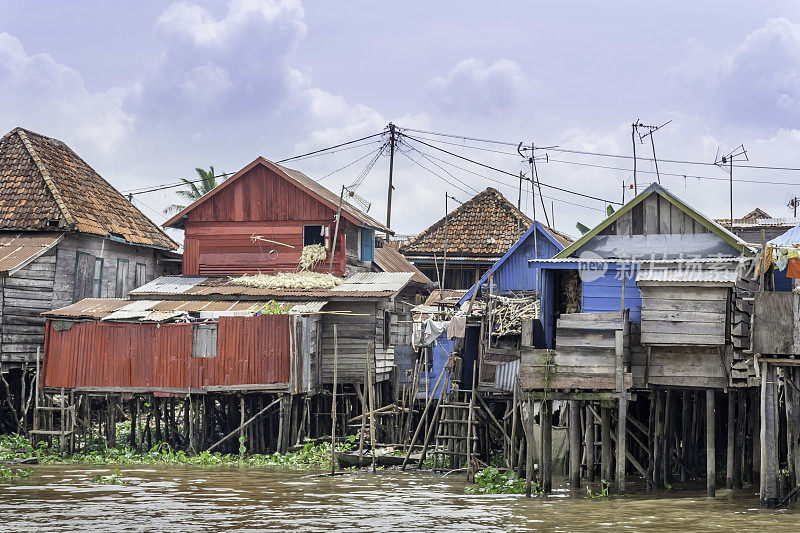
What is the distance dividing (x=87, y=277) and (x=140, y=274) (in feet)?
11.7

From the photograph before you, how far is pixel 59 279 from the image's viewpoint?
32.4 m

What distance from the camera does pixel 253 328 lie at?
96.3 ft

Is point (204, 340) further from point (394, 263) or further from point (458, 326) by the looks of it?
point (394, 263)

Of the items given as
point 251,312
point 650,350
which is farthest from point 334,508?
point 251,312

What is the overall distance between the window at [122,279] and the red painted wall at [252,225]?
6.99 ft

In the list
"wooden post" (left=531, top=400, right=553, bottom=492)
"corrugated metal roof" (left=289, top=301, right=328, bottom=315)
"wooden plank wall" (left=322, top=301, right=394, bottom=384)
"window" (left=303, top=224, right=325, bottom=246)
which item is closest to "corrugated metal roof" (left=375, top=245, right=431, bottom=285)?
"window" (left=303, top=224, right=325, bottom=246)

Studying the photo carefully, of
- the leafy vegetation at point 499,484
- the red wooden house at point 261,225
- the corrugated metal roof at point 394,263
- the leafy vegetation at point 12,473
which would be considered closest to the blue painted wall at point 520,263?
the red wooden house at point 261,225

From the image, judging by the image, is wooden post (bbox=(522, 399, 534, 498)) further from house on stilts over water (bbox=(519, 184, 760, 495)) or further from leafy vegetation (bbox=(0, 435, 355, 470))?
leafy vegetation (bbox=(0, 435, 355, 470))

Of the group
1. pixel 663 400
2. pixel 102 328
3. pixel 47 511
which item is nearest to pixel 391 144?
pixel 102 328

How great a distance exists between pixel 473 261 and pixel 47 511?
2595 cm

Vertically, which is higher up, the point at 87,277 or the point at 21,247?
the point at 21,247

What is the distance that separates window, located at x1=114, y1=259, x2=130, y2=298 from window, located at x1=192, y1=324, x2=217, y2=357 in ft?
22.9

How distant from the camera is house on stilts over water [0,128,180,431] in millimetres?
31188

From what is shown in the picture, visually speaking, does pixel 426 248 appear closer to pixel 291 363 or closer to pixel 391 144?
pixel 391 144
